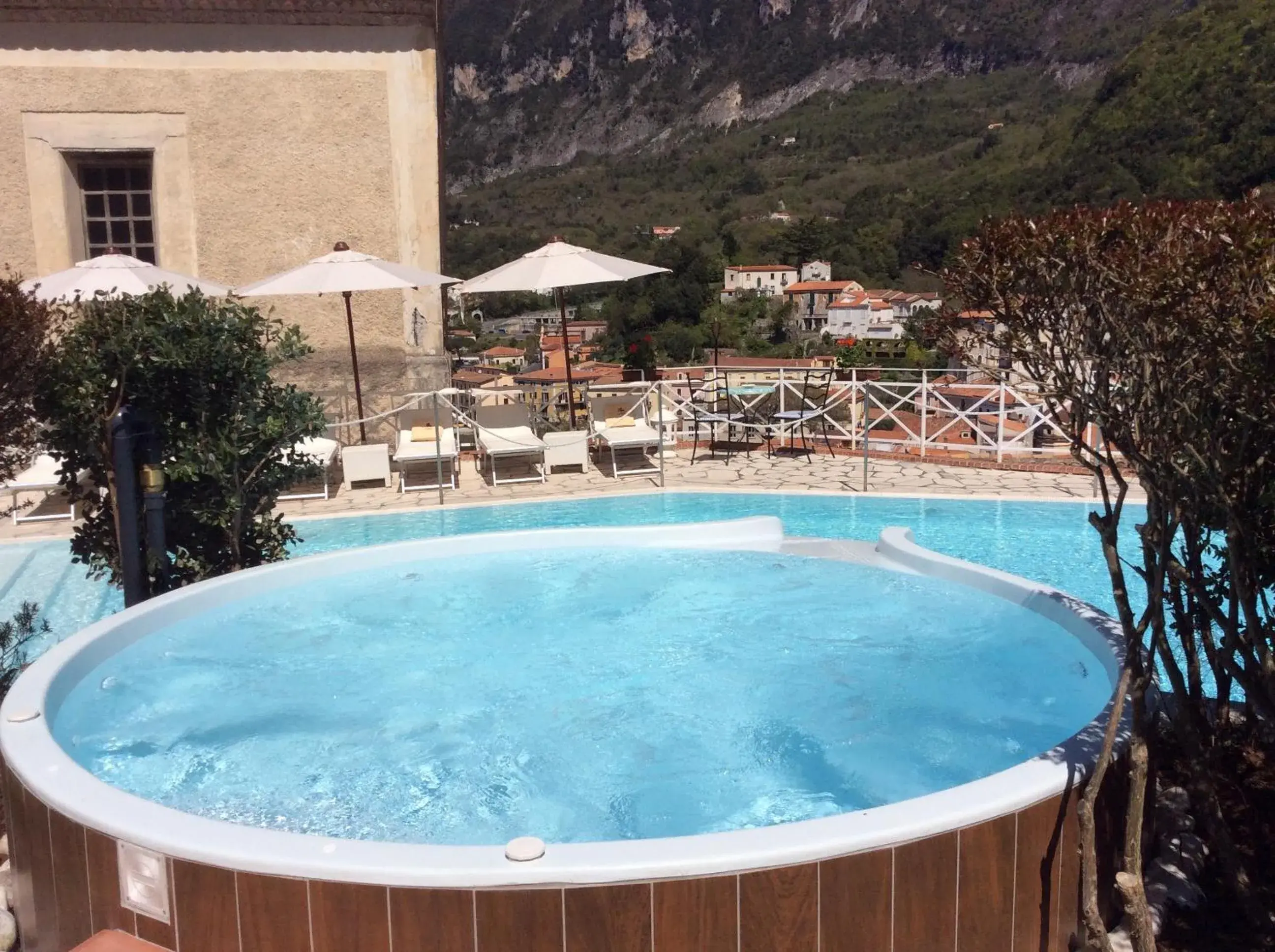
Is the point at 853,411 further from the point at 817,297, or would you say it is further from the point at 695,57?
the point at 695,57

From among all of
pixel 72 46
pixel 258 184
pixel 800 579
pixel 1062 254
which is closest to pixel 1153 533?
pixel 1062 254

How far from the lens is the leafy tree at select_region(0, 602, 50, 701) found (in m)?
5.49

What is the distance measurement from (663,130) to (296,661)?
120 m

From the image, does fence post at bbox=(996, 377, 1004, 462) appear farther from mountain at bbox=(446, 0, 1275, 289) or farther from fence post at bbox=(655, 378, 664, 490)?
mountain at bbox=(446, 0, 1275, 289)

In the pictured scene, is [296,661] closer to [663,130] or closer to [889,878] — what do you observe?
[889,878]

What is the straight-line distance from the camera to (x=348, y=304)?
449 inches

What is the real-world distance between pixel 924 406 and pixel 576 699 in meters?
7.50

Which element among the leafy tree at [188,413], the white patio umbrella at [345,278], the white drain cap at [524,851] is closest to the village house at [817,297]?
the white patio umbrella at [345,278]

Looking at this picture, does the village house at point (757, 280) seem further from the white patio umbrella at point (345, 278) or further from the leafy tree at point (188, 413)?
the leafy tree at point (188, 413)

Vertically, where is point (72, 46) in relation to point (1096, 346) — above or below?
above

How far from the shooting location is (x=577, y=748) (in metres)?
5.27

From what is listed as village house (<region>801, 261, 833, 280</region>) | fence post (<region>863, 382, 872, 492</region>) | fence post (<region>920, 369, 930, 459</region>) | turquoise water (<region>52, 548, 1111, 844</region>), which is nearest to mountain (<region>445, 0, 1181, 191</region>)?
village house (<region>801, 261, 833, 280</region>)

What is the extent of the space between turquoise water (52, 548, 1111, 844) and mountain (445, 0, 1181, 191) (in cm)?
9553

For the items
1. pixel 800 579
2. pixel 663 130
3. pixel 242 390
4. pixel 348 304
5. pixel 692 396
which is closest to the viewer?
pixel 242 390
